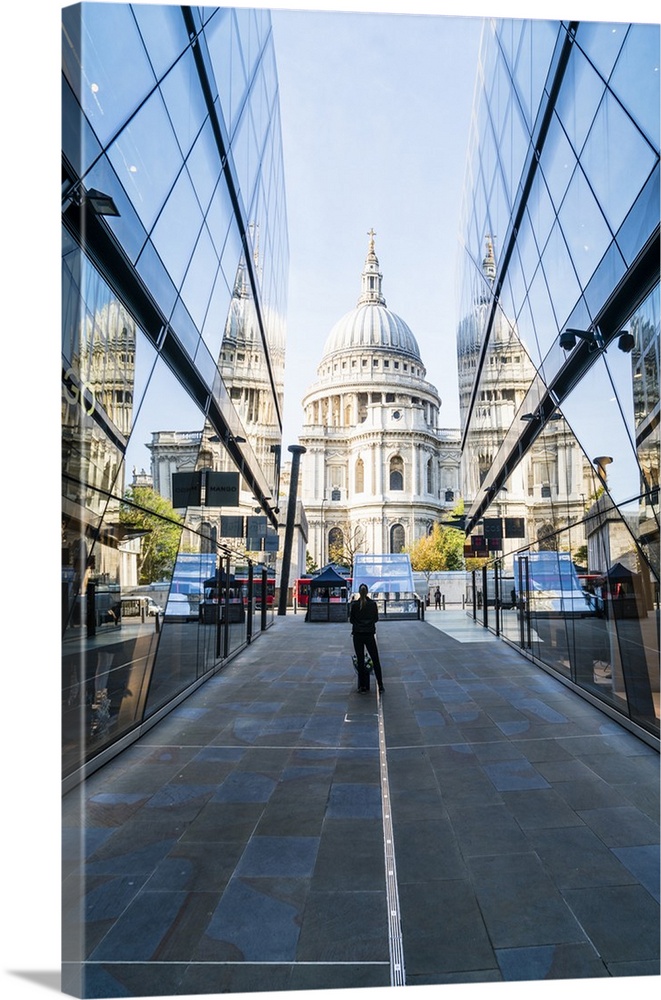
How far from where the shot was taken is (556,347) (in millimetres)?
11109

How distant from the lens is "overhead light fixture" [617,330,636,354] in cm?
702

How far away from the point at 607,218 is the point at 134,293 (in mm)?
5458

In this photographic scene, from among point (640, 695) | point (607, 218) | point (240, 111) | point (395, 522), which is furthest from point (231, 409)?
point (395, 522)

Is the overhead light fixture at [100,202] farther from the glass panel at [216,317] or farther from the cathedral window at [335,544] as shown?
the cathedral window at [335,544]

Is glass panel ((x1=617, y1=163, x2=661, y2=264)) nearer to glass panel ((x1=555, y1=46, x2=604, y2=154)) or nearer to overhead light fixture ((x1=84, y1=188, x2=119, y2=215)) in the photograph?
glass panel ((x1=555, y1=46, x2=604, y2=154))

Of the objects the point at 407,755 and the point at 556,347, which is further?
the point at 556,347

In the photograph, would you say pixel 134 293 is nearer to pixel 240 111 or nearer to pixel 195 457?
pixel 195 457

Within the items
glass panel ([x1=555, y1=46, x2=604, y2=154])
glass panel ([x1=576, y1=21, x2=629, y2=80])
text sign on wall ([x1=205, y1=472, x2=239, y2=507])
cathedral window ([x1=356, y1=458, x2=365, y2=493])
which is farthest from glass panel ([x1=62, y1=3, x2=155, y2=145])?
cathedral window ([x1=356, y1=458, x2=365, y2=493])

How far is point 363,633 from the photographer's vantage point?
9.58 m

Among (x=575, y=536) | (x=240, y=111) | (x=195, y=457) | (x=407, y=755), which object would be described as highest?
(x=240, y=111)

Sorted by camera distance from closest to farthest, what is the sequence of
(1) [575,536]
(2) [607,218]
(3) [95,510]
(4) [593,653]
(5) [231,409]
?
(3) [95,510] < (2) [607,218] < (4) [593,653] < (1) [575,536] < (5) [231,409]

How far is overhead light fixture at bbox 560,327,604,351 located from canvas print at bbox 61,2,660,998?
86mm

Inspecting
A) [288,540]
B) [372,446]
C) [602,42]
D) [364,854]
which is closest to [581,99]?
[602,42]
